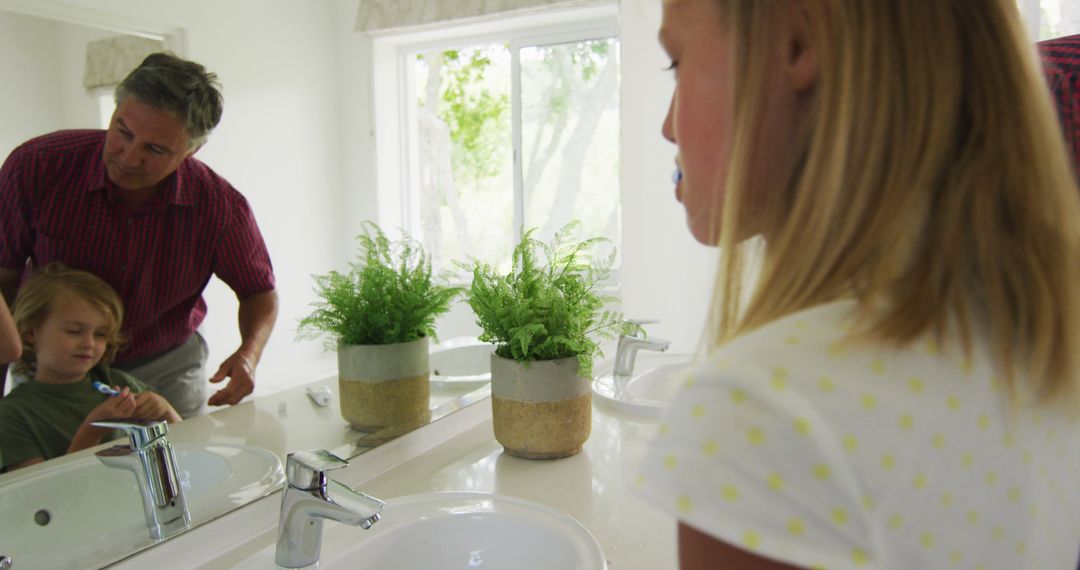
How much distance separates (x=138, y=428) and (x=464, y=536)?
421mm

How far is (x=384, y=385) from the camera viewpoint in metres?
1.21

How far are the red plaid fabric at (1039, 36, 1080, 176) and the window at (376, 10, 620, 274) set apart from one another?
81 cm

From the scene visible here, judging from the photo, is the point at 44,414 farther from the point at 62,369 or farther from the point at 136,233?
the point at 136,233

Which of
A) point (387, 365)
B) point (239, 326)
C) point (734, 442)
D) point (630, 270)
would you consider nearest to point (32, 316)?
point (239, 326)

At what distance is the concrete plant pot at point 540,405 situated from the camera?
1129mm

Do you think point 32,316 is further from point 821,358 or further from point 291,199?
point 821,358

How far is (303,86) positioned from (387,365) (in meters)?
0.47

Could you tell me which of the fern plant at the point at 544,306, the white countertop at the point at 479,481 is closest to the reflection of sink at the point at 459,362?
the white countertop at the point at 479,481

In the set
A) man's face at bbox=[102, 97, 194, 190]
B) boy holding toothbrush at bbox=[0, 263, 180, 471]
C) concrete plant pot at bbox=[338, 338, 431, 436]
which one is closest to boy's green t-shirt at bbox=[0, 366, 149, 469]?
boy holding toothbrush at bbox=[0, 263, 180, 471]

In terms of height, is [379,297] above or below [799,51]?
below

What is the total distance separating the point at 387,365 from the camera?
47.7 inches

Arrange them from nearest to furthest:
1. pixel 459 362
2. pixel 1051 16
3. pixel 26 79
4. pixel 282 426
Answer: pixel 26 79 < pixel 282 426 < pixel 459 362 < pixel 1051 16

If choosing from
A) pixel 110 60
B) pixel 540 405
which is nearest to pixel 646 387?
pixel 540 405

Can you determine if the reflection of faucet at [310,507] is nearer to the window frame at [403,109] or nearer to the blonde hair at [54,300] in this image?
the blonde hair at [54,300]
